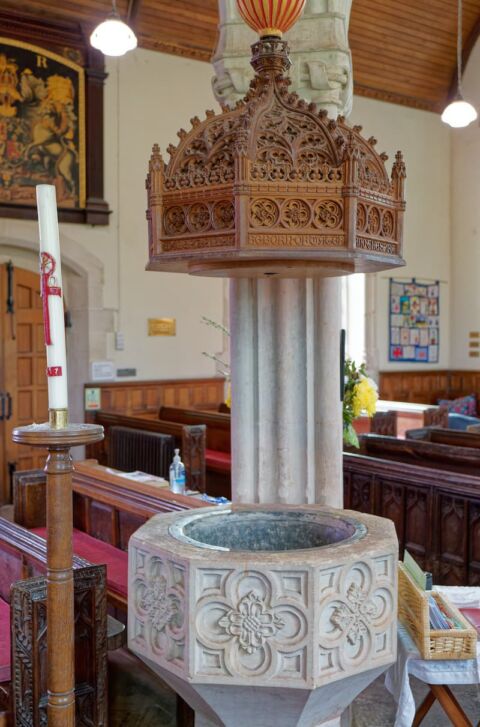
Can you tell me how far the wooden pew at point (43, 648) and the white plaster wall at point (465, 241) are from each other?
9.18 metres

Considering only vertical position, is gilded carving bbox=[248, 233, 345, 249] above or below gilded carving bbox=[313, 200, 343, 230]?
below

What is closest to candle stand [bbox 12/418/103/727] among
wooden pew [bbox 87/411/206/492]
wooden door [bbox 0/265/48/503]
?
wooden pew [bbox 87/411/206/492]

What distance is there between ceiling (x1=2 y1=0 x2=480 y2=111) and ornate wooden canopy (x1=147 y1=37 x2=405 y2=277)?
19.6ft

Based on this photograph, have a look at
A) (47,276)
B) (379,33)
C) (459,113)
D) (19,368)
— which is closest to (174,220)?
(47,276)

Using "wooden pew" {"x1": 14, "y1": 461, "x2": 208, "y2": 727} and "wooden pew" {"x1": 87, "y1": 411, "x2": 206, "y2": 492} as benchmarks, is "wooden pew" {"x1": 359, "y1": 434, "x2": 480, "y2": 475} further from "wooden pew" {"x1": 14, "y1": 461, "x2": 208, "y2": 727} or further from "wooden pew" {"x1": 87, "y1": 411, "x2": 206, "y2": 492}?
"wooden pew" {"x1": 14, "y1": 461, "x2": 208, "y2": 727}

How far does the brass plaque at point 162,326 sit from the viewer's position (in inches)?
321

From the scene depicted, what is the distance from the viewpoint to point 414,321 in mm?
10516

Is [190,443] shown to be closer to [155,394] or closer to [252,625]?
[155,394]

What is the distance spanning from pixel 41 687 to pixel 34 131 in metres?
6.12

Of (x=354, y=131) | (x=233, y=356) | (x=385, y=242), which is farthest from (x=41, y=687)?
(x=354, y=131)

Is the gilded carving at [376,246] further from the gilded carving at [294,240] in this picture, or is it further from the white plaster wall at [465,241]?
the white plaster wall at [465,241]

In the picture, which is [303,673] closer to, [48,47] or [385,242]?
[385,242]

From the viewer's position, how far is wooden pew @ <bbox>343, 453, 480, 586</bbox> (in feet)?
12.8

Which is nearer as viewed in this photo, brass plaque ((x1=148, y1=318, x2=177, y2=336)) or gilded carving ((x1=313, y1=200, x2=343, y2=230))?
gilded carving ((x1=313, y1=200, x2=343, y2=230))
